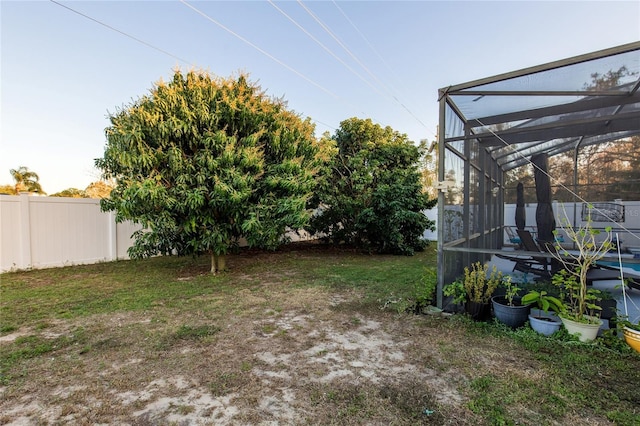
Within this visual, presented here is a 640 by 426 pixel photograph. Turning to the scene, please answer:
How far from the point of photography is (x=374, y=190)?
331 inches

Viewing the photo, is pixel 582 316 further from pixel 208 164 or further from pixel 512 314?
pixel 208 164

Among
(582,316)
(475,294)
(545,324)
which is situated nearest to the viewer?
(582,316)

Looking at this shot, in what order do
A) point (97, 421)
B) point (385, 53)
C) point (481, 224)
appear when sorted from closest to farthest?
point (97, 421) → point (481, 224) → point (385, 53)

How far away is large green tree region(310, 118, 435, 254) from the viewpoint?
8141 mm

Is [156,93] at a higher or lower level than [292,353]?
higher

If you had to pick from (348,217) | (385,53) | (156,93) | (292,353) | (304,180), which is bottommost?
(292,353)

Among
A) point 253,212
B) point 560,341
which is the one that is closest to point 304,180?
point 253,212

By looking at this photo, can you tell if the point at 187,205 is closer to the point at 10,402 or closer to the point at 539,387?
the point at 10,402

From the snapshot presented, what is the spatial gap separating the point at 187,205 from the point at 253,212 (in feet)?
3.51

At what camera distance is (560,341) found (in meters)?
2.84

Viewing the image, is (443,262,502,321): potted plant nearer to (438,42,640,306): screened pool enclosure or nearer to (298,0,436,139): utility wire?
(438,42,640,306): screened pool enclosure

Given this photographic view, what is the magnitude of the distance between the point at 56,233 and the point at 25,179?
340 inches

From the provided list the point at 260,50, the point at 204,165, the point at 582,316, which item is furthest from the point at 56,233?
the point at 582,316

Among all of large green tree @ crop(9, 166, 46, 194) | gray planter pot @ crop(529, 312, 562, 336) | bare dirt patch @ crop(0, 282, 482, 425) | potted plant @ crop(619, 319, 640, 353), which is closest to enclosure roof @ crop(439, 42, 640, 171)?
gray planter pot @ crop(529, 312, 562, 336)
